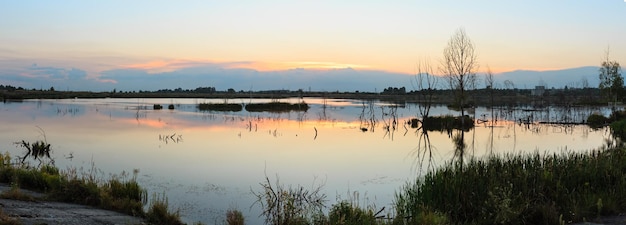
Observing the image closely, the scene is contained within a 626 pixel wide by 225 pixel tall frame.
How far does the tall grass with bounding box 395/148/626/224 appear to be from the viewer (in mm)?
7664

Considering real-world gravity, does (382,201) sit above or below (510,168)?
below

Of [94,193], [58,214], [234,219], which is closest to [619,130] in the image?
[234,219]

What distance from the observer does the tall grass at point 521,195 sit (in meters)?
7.66

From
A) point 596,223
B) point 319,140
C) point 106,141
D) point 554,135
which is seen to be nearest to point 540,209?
point 596,223

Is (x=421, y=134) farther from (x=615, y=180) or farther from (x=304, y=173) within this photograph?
(x=615, y=180)

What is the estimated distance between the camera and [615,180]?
972 centimetres

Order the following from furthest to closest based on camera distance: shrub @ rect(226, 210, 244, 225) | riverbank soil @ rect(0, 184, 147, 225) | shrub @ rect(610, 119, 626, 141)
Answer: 1. shrub @ rect(610, 119, 626, 141)
2. shrub @ rect(226, 210, 244, 225)
3. riverbank soil @ rect(0, 184, 147, 225)

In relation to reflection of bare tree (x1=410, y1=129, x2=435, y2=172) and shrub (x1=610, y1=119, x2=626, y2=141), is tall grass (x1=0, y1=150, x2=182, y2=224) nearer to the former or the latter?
reflection of bare tree (x1=410, y1=129, x2=435, y2=172)

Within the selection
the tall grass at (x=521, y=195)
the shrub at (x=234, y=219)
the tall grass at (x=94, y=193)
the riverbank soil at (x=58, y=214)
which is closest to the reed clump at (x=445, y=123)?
the tall grass at (x=521, y=195)

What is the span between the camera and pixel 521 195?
8445 mm

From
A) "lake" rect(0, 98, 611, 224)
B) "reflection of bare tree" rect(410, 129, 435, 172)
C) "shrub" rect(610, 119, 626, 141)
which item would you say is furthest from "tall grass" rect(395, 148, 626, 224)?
"shrub" rect(610, 119, 626, 141)

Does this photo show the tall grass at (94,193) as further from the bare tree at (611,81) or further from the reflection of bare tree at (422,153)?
the bare tree at (611,81)

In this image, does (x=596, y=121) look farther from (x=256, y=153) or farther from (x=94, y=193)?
(x=94, y=193)

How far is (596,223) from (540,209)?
2.62 ft
